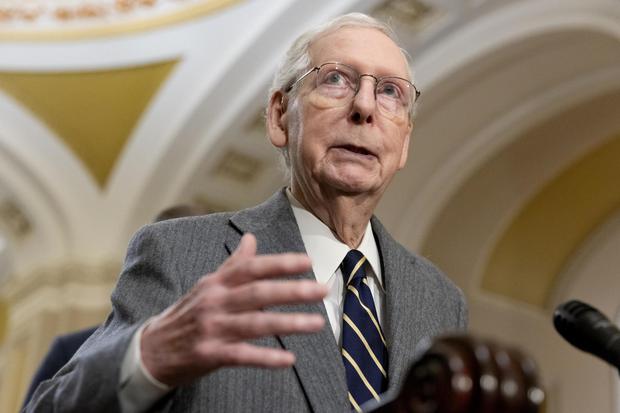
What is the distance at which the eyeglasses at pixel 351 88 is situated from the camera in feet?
6.55

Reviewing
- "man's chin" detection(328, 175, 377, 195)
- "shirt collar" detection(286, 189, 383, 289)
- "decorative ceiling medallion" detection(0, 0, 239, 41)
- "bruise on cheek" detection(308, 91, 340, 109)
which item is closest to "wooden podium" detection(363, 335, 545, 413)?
"shirt collar" detection(286, 189, 383, 289)

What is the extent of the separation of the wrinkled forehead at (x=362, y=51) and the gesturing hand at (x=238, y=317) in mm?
814

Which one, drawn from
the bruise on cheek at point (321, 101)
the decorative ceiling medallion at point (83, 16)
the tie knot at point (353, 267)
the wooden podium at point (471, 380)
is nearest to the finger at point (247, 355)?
the wooden podium at point (471, 380)

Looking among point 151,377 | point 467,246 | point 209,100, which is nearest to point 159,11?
point 209,100

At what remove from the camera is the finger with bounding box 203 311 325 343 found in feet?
3.90

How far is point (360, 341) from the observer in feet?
5.64

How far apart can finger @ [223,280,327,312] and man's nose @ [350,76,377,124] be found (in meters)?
0.79

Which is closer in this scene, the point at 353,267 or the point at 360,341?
the point at 360,341

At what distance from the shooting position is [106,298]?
8.17m

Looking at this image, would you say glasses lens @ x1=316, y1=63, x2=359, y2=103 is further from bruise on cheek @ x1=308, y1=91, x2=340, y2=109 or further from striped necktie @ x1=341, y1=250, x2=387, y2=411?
striped necktie @ x1=341, y1=250, x2=387, y2=411

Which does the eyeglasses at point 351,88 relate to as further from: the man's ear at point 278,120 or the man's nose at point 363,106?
the man's ear at point 278,120

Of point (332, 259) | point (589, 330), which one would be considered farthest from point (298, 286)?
point (332, 259)

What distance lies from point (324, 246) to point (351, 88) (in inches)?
13.0

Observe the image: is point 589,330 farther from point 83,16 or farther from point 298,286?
point 83,16
